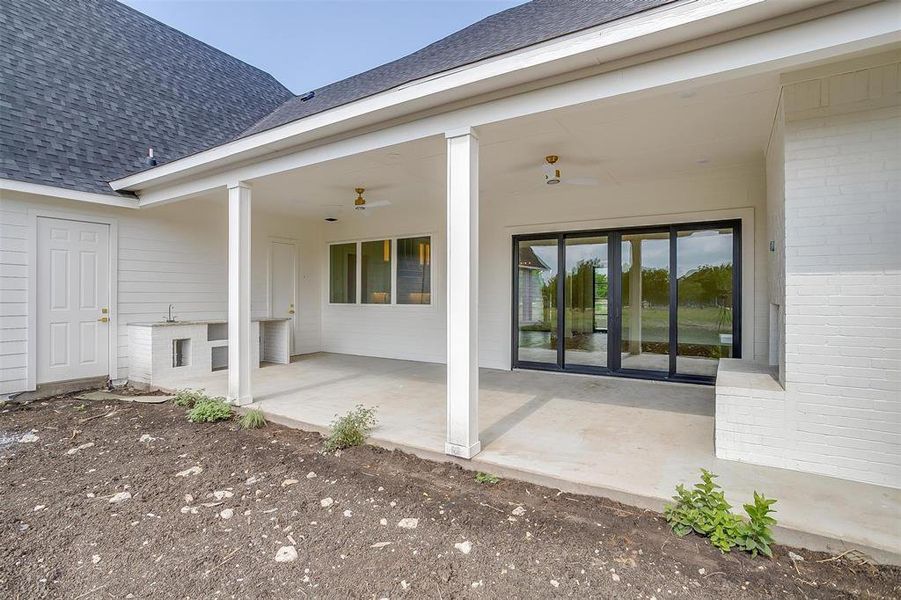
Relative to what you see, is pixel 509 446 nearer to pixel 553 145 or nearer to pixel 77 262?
pixel 553 145

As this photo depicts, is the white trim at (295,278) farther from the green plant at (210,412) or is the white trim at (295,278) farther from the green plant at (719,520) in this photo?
the green plant at (719,520)

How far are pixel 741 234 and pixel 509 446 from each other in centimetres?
404

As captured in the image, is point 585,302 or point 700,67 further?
point 585,302

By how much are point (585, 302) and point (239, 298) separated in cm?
452

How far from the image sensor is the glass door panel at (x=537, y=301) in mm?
6484

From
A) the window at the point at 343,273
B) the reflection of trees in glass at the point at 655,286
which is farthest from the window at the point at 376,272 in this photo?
the reflection of trees in glass at the point at 655,286

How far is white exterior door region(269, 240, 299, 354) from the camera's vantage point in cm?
789

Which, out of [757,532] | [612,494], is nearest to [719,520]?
[757,532]

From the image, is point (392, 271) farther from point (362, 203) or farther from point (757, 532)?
point (757, 532)

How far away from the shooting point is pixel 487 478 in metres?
2.92

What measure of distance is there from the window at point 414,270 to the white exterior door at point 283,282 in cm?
210

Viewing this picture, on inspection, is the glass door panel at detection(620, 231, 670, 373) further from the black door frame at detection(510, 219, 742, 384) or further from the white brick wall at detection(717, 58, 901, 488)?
the white brick wall at detection(717, 58, 901, 488)

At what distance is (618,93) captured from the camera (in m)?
2.64

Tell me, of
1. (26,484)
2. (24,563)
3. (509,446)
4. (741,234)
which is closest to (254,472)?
(24,563)
